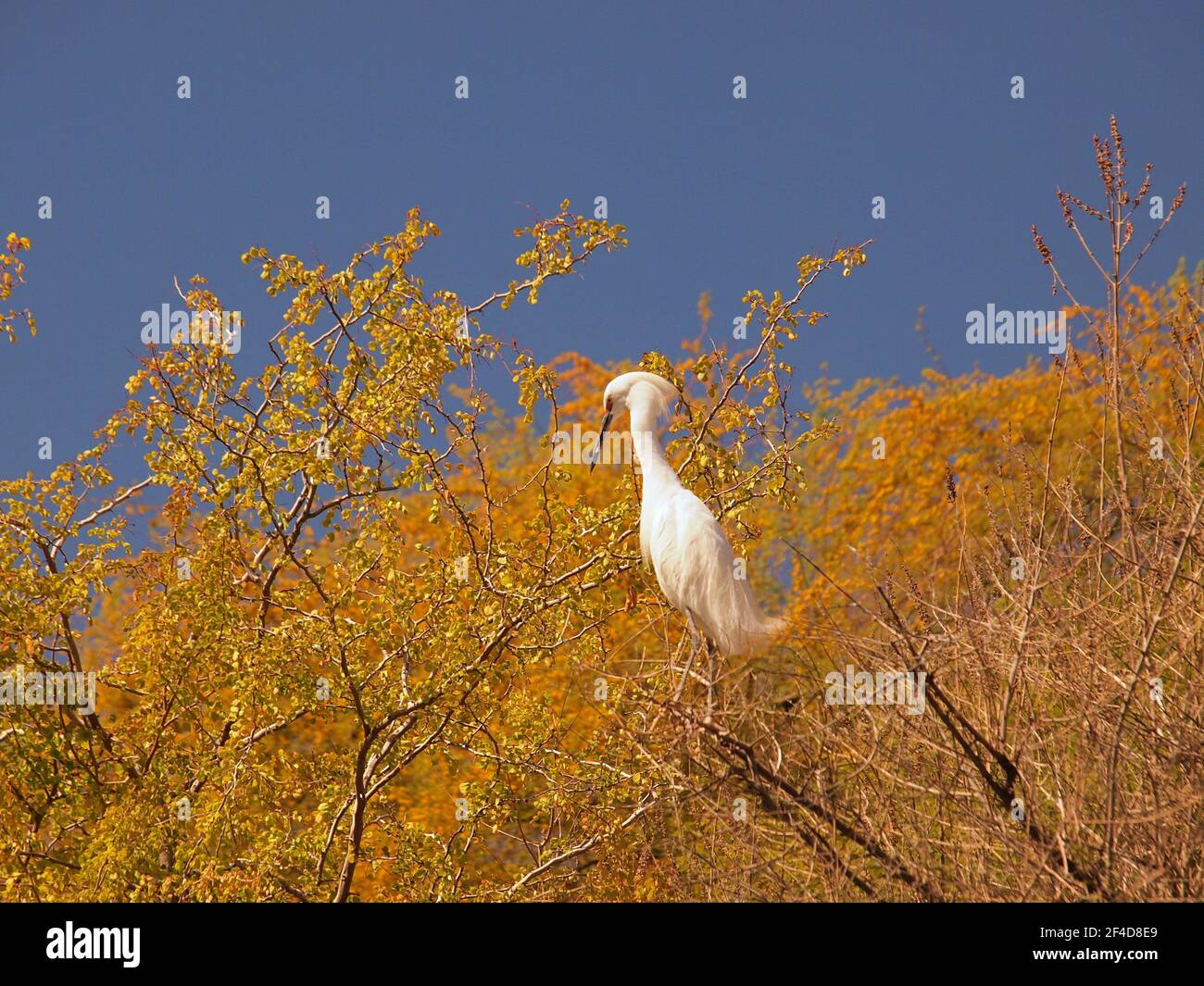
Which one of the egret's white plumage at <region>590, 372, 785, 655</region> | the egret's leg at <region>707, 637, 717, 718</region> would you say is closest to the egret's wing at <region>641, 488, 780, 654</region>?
the egret's white plumage at <region>590, 372, 785, 655</region>

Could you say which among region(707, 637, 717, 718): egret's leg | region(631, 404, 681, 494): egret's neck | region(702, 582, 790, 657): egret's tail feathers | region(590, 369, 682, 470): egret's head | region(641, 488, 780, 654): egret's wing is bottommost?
region(707, 637, 717, 718): egret's leg

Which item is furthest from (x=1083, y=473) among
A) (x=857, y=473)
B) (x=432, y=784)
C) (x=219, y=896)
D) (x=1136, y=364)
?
(x=219, y=896)

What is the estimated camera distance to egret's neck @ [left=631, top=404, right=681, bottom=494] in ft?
22.0

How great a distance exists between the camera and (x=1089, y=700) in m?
4.18

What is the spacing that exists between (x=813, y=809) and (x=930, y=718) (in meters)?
0.69

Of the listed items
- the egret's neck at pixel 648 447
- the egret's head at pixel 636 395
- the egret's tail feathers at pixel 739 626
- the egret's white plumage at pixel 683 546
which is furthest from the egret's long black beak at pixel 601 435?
the egret's tail feathers at pixel 739 626

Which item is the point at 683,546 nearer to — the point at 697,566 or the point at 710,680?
the point at 697,566

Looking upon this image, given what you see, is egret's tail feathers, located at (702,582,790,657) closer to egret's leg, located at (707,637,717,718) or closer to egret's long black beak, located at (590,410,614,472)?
egret's leg, located at (707,637,717,718)

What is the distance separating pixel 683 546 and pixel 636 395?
36.3 inches

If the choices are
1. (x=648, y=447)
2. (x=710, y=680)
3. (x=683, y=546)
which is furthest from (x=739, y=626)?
(x=710, y=680)

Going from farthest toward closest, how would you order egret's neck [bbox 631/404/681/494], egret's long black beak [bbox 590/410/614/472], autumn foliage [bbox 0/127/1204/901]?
egret's long black beak [bbox 590/410/614/472] → egret's neck [bbox 631/404/681/494] → autumn foliage [bbox 0/127/1204/901]

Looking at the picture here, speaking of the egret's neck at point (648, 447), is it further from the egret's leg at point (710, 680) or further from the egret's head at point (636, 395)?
the egret's leg at point (710, 680)

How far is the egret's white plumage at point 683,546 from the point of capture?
6414 mm

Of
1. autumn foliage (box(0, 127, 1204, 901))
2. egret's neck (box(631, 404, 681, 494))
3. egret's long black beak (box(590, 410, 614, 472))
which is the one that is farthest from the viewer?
egret's long black beak (box(590, 410, 614, 472))
